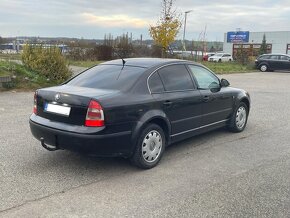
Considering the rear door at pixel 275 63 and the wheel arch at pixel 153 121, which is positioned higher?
the rear door at pixel 275 63

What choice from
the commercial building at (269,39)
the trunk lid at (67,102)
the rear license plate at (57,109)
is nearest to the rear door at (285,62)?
the trunk lid at (67,102)

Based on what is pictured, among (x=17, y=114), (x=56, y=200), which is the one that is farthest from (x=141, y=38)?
(x=56, y=200)

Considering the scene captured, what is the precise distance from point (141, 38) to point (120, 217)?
27658 mm

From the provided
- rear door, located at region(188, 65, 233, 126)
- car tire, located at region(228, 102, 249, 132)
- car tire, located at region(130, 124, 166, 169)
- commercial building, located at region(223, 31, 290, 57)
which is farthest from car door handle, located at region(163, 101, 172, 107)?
commercial building, located at region(223, 31, 290, 57)

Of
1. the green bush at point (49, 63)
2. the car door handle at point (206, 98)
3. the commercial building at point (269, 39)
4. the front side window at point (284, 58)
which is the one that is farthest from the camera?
the commercial building at point (269, 39)

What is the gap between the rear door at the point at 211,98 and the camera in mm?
5836

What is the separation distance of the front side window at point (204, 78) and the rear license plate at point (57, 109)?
2.38 metres

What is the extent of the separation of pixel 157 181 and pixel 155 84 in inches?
56.6

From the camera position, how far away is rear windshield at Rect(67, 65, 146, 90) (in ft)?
15.8

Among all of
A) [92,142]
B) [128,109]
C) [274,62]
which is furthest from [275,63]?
[92,142]

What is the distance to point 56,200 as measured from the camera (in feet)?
12.2

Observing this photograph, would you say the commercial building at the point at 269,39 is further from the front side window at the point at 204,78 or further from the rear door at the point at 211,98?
the front side window at the point at 204,78

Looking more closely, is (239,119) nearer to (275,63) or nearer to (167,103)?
(167,103)

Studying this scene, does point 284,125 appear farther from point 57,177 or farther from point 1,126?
point 1,126
